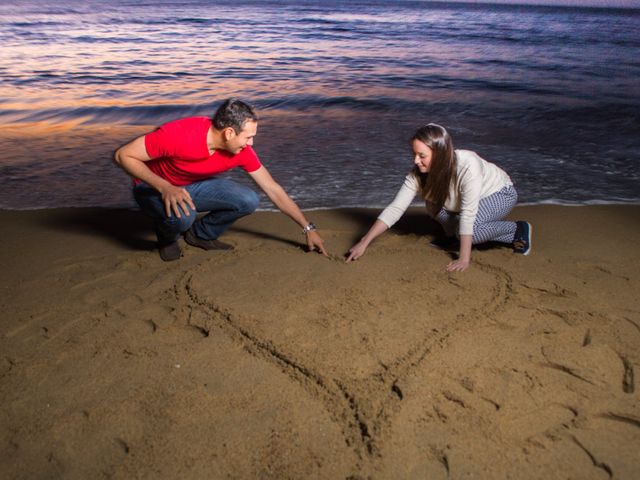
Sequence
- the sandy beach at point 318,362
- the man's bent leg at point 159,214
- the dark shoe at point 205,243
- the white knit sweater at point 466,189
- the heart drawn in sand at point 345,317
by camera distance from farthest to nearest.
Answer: the dark shoe at point 205,243 → the man's bent leg at point 159,214 → the white knit sweater at point 466,189 → the heart drawn in sand at point 345,317 → the sandy beach at point 318,362

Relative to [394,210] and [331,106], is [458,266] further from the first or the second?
[331,106]

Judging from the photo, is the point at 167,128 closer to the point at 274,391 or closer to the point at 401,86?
the point at 274,391

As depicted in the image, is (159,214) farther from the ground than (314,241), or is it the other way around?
(159,214)

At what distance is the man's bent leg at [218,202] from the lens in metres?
3.71

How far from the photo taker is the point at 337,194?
526 centimetres

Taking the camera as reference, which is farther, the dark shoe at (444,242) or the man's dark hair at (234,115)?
the dark shoe at (444,242)

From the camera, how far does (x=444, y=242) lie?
13.2ft

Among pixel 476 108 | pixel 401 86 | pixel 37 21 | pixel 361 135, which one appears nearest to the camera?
pixel 361 135

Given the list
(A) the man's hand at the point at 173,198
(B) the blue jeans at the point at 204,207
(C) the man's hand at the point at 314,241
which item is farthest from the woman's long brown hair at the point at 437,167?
(A) the man's hand at the point at 173,198

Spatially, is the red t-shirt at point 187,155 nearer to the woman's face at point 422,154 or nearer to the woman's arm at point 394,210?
the woman's arm at point 394,210

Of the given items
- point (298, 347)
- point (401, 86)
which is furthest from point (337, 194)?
point (401, 86)

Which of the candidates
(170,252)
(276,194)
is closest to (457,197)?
Answer: (276,194)

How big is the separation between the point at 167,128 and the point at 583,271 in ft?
9.64

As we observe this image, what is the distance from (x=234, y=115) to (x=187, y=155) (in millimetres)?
475
